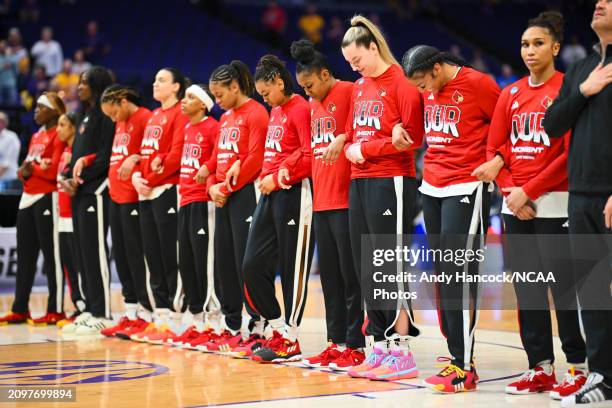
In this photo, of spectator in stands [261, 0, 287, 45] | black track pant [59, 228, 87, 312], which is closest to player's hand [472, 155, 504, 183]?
black track pant [59, 228, 87, 312]

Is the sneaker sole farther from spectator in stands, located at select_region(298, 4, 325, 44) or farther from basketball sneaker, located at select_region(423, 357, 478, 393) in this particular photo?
spectator in stands, located at select_region(298, 4, 325, 44)

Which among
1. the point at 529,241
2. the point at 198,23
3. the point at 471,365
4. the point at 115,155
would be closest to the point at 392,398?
the point at 471,365

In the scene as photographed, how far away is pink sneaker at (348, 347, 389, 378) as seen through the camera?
19.8 feet

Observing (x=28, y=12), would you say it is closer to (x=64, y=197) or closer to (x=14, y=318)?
(x=64, y=197)

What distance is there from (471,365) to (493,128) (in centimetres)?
148

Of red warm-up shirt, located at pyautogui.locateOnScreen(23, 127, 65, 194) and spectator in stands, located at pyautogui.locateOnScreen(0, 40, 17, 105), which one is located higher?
spectator in stands, located at pyautogui.locateOnScreen(0, 40, 17, 105)

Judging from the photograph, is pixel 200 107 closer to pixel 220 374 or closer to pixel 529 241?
pixel 220 374

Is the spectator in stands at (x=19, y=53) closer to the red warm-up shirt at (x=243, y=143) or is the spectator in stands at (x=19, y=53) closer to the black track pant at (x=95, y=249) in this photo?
the black track pant at (x=95, y=249)

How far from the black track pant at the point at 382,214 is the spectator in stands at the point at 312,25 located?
54.8 feet

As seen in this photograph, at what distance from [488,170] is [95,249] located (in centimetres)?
482

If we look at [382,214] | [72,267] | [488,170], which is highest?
[488,170]

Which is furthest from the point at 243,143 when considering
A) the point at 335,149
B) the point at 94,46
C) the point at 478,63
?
the point at 478,63

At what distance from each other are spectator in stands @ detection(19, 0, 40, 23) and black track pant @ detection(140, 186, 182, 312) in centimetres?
1288

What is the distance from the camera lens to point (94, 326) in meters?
8.77
